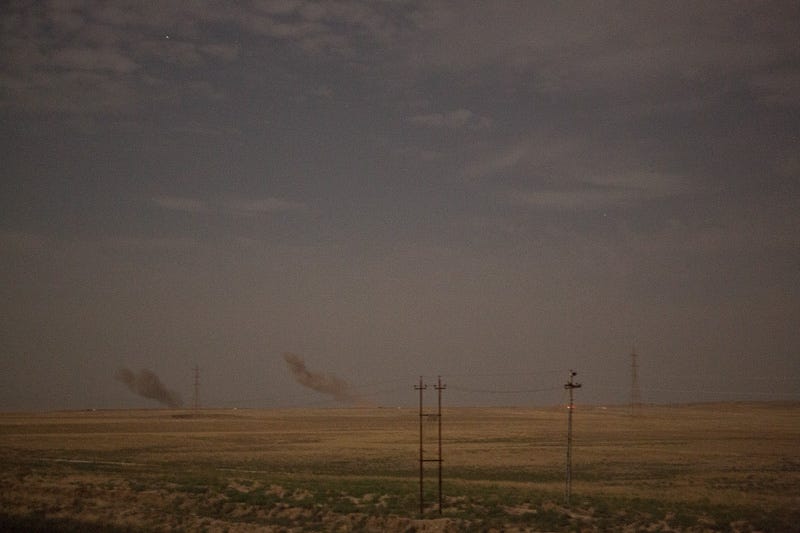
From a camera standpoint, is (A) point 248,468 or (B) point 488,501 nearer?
(B) point 488,501

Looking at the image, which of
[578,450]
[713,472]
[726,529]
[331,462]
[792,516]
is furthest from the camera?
[578,450]

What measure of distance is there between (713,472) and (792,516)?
66.5ft

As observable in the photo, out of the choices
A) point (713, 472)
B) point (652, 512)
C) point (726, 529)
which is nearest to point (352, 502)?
point (652, 512)

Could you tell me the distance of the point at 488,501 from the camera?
3744cm

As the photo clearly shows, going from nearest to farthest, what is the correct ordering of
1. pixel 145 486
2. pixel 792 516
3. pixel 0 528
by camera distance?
1. pixel 0 528
2. pixel 792 516
3. pixel 145 486

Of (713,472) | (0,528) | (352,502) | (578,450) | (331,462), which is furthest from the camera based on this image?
(578,450)

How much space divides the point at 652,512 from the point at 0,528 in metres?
31.3

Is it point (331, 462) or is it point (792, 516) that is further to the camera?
point (331, 462)

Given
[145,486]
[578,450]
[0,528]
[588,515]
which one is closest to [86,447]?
[145,486]

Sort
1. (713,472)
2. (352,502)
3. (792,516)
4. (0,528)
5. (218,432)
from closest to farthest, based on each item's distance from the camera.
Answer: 1. (0,528)
2. (792,516)
3. (352,502)
4. (713,472)
5. (218,432)

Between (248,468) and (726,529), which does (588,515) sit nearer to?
(726,529)

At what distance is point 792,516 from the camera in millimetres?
34938

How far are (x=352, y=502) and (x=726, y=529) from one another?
18.9m

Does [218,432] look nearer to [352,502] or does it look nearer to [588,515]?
[352,502]
